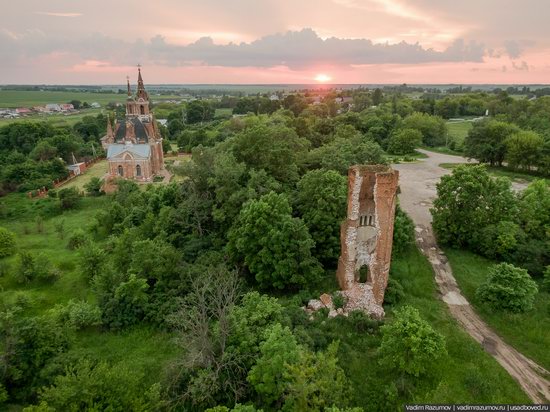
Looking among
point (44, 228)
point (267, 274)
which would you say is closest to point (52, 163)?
point (44, 228)

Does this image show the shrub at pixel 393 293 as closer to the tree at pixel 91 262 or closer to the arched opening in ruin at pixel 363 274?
the arched opening in ruin at pixel 363 274

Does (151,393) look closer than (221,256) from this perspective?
Yes

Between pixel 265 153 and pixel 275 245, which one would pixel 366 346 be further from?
pixel 265 153

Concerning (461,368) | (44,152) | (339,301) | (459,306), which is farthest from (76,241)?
(44,152)

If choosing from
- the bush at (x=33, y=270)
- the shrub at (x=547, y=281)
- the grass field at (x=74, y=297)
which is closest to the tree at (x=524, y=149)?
the shrub at (x=547, y=281)

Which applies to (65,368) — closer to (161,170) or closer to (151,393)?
(151,393)
